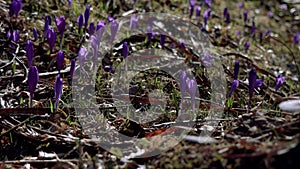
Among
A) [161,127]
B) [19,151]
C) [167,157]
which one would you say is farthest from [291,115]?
[19,151]

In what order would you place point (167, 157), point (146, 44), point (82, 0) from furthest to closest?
point (82, 0), point (146, 44), point (167, 157)

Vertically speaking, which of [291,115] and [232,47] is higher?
[232,47]

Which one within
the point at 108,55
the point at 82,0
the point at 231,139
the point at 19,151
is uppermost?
the point at 82,0

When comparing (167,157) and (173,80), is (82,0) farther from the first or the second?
(167,157)

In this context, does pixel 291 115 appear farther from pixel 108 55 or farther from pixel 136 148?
pixel 108 55

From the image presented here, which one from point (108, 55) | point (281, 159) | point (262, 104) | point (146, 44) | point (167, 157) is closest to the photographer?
point (281, 159)

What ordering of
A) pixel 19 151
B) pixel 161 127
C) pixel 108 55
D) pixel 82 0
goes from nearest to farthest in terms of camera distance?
pixel 19 151 → pixel 161 127 → pixel 108 55 → pixel 82 0

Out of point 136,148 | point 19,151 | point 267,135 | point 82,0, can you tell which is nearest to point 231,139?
point 267,135

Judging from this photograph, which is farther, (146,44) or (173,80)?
(146,44)

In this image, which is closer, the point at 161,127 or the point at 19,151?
the point at 19,151
